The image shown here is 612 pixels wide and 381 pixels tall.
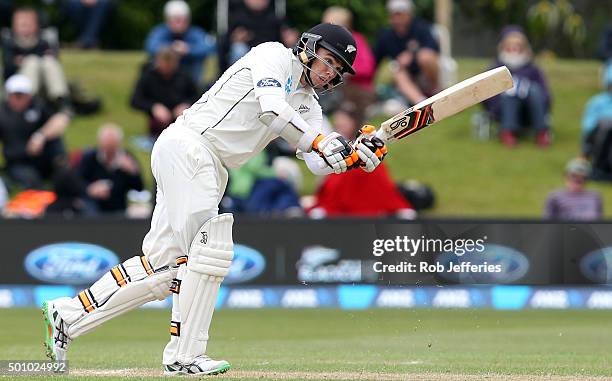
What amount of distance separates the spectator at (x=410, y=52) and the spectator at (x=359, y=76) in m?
0.28

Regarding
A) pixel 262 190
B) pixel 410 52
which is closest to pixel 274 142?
pixel 262 190

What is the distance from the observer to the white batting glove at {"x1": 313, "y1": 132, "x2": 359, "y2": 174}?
22.4 ft

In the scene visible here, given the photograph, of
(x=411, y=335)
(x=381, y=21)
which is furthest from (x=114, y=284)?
(x=381, y=21)

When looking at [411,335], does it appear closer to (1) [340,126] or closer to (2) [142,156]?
(1) [340,126]

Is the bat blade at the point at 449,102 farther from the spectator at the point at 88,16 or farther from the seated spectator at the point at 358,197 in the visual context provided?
the spectator at the point at 88,16

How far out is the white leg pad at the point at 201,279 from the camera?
6.89 meters

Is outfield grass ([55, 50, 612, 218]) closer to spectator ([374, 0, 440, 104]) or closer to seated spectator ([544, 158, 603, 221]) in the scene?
spectator ([374, 0, 440, 104])

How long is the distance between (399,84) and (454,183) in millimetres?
1291

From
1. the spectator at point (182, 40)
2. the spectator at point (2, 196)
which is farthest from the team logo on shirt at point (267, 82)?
the spectator at point (182, 40)

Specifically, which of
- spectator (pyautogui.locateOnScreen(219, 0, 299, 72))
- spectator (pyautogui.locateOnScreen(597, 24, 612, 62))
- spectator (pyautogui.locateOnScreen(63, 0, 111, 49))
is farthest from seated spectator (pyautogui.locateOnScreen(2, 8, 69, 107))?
spectator (pyautogui.locateOnScreen(597, 24, 612, 62))

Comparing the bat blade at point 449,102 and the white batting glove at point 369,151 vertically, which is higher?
the bat blade at point 449,102

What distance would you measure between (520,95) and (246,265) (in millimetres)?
4466

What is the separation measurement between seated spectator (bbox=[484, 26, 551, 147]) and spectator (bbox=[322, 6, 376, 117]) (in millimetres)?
1412

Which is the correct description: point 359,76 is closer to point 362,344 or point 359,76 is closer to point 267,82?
point 362,344
